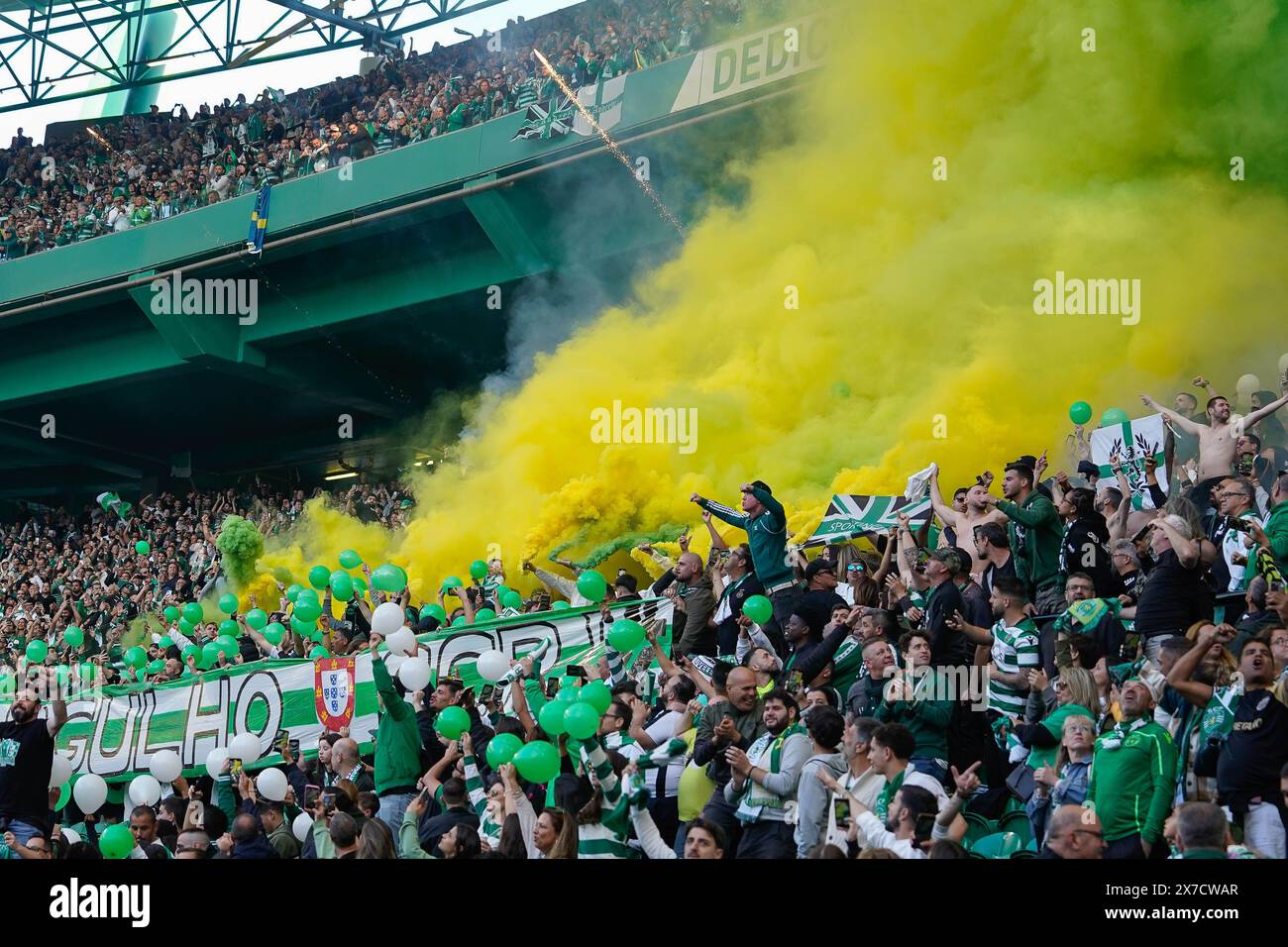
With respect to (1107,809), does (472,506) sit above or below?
above

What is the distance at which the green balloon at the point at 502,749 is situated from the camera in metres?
7.30

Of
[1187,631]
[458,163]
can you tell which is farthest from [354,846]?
[458,163]

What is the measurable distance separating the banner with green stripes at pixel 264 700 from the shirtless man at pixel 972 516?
6.10ft

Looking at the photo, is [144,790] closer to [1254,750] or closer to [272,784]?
[272,784]

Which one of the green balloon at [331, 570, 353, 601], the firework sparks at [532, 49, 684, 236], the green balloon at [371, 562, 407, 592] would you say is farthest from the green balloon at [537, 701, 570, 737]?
the firework sparks at [532, 49, 684, 236]

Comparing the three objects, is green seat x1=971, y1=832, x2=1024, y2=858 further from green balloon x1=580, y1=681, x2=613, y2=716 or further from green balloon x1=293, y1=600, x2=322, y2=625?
green balloon x1=293, y1=600, x2=322, y2=625

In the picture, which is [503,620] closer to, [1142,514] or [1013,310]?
[1142,514]

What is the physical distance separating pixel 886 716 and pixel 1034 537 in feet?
7.04

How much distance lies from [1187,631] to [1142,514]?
6.23 ft

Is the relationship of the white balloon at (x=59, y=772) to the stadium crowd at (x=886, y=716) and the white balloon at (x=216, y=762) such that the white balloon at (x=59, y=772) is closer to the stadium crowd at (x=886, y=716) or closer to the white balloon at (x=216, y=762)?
the stadium crowd at (x=886, y=716)

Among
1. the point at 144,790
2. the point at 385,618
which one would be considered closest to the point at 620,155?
the point at 385,618

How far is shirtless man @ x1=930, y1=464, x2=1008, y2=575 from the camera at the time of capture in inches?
352

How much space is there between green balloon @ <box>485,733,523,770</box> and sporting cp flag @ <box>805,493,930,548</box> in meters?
3.17
